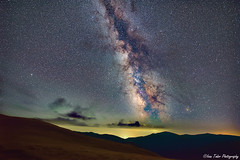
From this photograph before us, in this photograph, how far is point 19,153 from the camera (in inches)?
424

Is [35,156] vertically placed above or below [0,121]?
below

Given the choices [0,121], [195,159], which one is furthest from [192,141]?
[0,121]

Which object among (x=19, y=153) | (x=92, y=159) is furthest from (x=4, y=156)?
(x=92, y=159)

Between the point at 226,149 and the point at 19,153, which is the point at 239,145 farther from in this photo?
the point at 19,153

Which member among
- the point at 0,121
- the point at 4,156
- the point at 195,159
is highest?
the point at 0,121

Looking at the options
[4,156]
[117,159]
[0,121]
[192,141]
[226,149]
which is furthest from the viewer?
[192,141]

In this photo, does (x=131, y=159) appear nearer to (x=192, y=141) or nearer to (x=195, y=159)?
(x=195, y=159)

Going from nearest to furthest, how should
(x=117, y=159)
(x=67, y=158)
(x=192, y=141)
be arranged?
(x=67, y=158) < (x=117, y=159) < (x=192, y=141)

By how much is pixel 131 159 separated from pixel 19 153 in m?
7.58

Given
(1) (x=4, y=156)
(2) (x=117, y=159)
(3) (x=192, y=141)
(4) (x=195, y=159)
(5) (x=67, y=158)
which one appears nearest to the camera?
(1) (x=4, y=156)

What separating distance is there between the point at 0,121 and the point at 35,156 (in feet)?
67.4

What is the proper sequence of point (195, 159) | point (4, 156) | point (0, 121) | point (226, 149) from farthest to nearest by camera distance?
point (226, 149) → point (195, 159) → point (0, 121) → point (4, 156)

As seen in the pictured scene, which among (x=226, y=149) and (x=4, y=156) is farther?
(x=226, y=149)

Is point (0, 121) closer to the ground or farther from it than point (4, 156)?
farther from it
